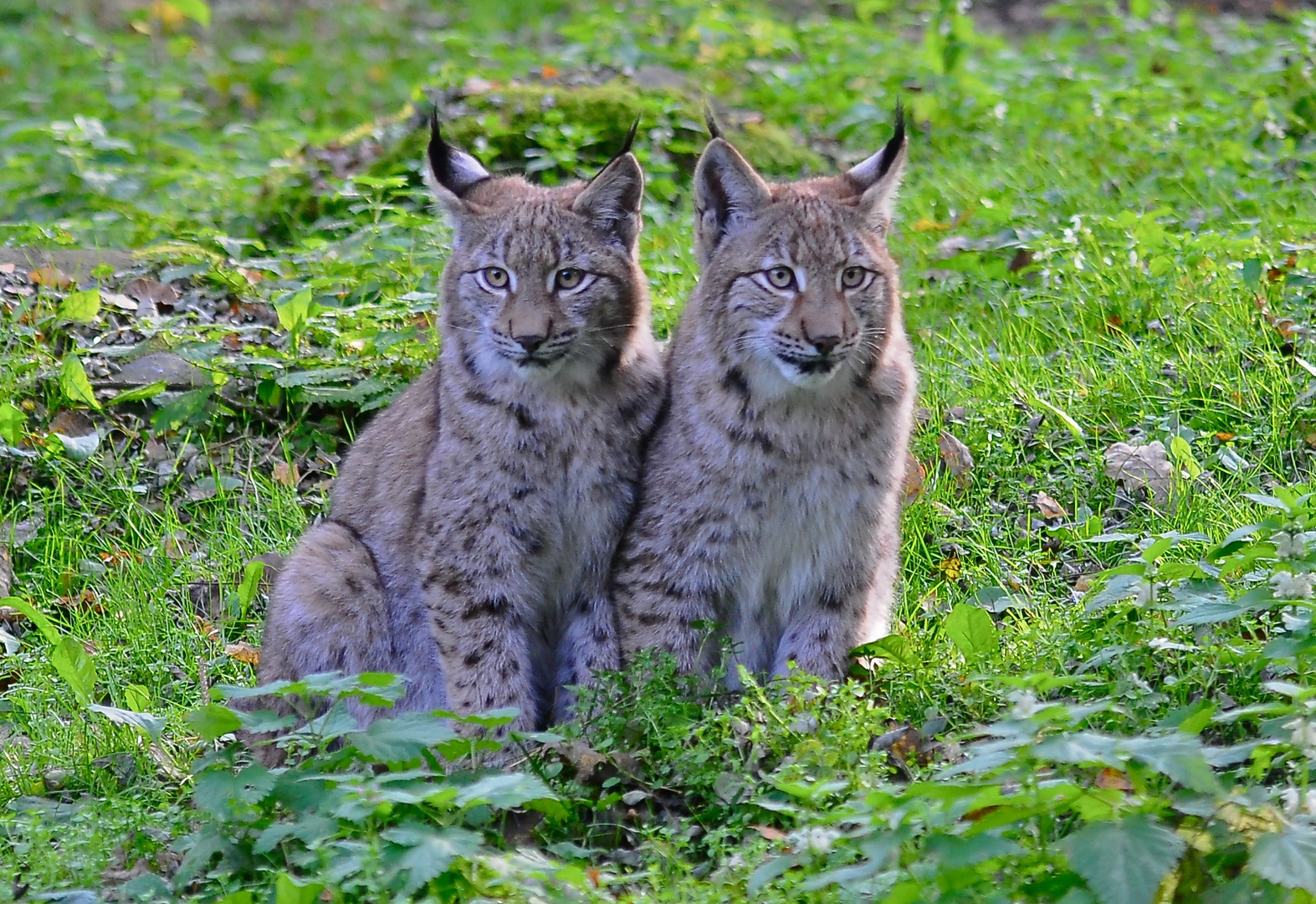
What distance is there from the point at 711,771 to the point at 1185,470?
197cm

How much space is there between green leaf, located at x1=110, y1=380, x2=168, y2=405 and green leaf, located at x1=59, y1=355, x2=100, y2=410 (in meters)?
0.11

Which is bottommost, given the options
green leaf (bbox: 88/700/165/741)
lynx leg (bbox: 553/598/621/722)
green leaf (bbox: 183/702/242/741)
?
green leaf (bbox: 88/700/165/741)

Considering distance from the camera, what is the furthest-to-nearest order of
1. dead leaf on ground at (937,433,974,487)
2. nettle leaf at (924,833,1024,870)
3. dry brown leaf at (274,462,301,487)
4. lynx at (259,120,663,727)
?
dry brown leaf at (274,462,301,487), dead leaf on ground at (937,433,974,487), lynx at (259,120,663,727), nettle leaf at (924,833,1024,870)

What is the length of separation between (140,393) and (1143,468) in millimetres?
3677

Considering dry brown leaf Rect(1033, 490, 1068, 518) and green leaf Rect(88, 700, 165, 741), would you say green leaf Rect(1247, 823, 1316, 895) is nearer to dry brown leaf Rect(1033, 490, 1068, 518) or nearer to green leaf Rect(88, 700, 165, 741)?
dry brown leaf Rect(1033, 490, 1068, 518)

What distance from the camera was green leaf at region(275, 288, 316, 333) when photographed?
18.5 feet

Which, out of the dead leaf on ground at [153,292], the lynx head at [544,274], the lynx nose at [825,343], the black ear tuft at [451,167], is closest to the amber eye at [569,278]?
the lynx head at [544,274]

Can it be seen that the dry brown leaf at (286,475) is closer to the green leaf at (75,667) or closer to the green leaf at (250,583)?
the green leaf at (250,583)

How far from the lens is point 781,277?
13.3ft

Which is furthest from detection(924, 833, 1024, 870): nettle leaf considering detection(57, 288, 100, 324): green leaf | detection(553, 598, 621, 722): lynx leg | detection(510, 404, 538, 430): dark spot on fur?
detection(57, 288, 100, 324): green leaf

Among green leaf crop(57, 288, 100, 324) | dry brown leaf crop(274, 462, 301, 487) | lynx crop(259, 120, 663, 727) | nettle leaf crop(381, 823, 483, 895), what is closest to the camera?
nettle leaf crop(381, 823, 483, 895)

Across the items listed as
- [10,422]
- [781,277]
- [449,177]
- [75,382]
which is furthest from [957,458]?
[10,422]

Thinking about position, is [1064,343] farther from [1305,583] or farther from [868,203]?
[1305,583]

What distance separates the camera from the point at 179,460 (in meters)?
5.49
